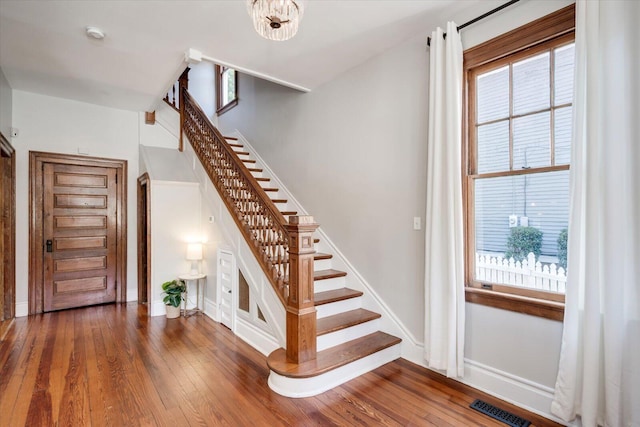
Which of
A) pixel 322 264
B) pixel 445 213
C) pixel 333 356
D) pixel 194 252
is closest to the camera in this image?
pixel 445 213

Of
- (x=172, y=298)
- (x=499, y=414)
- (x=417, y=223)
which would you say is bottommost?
(x=499, y=414)

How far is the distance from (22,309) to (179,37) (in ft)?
13.9

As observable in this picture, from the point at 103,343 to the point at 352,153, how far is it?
3.32 m

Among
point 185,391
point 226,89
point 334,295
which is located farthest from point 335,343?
point 226,89

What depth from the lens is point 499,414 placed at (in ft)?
7.36

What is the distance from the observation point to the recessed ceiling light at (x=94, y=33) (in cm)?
289

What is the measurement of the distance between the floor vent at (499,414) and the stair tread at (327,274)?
168cm

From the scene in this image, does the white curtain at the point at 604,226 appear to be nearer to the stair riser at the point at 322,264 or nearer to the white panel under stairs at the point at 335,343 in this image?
the white panel under stairs at the point at 335,343

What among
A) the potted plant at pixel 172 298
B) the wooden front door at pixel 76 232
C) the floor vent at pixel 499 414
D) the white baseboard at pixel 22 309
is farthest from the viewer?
the wooden front door at pixel 76 232

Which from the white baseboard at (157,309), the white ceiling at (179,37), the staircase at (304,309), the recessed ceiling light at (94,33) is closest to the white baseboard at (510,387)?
the staircase at (304,309)

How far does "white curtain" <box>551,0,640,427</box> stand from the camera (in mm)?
1811

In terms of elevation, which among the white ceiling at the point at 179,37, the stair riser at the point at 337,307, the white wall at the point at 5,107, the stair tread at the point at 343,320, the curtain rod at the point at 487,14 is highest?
the white ceiling at the point at 179,37

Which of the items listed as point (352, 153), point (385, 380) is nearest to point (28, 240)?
point (352, 153)

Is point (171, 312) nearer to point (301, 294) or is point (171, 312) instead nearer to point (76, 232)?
point (76, 232)
